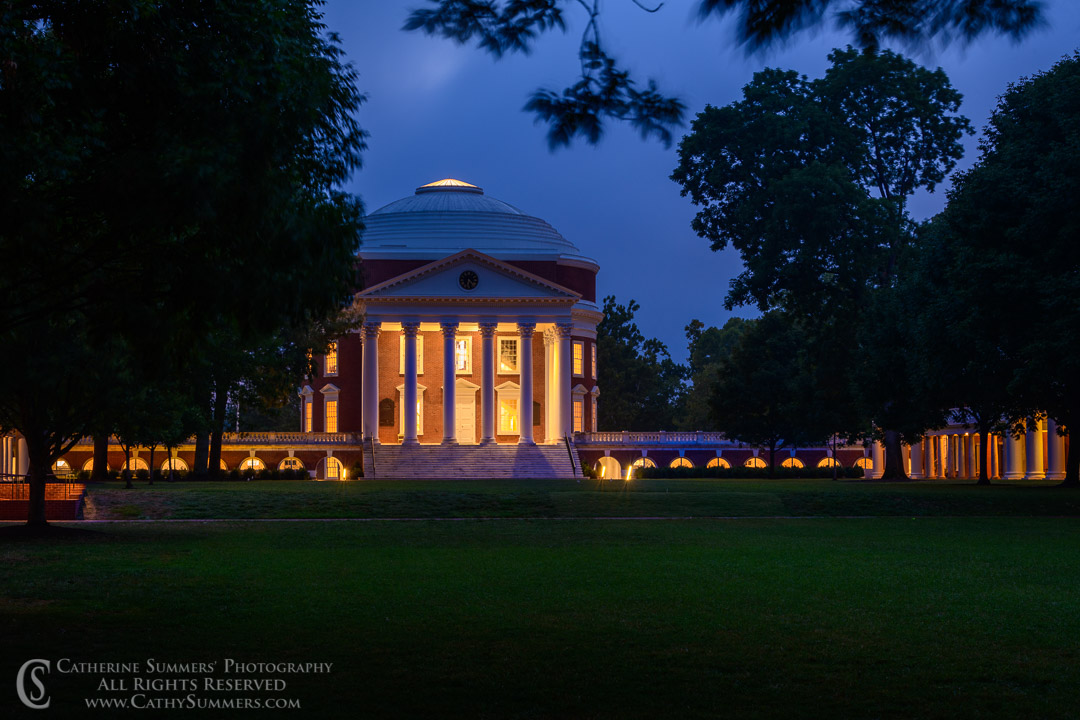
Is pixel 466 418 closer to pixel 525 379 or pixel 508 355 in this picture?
pixel 508 355

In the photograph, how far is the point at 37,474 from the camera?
29094 millimetres

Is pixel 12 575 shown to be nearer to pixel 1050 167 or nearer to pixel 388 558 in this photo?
pixel 388 558

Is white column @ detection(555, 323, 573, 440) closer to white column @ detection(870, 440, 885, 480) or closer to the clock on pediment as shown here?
the clock on pediment

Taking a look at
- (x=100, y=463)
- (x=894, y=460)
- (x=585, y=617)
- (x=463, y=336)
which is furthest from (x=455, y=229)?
(x=585, y=617)

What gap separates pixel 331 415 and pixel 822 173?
3930 cm

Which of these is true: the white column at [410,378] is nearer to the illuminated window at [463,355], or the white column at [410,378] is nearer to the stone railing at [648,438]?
the illuminated window at [463,355]

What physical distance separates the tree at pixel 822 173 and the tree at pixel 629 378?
40.4m

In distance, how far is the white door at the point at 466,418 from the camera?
278 ft

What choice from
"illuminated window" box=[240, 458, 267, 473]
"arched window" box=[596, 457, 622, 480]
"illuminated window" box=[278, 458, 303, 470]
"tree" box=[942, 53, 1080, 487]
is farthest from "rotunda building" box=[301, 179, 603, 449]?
"tree" box=[942, 53, 1080, 487]

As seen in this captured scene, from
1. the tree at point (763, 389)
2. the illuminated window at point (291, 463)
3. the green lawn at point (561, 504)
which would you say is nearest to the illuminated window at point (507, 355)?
the tree at point (763, 389)

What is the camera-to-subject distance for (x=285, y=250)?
13.3 m

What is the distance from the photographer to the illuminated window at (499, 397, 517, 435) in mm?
84688

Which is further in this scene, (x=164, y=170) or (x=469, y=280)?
(x=469, y=280)

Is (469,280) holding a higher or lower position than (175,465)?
higher
